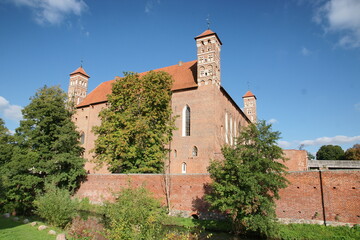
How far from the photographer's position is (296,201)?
14391mm

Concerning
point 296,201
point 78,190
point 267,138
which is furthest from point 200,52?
point 78,190

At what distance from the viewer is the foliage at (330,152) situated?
63466mm

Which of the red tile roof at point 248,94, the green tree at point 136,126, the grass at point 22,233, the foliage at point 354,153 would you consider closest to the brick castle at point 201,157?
the green tree at point 136,126

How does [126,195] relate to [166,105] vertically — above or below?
below

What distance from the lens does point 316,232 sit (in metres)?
12.8

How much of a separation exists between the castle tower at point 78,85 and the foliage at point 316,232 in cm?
2977

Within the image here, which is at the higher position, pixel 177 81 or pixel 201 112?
pixel 177 81

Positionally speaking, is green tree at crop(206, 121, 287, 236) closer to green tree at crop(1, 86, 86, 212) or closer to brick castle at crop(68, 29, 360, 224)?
brick castle at crop(68, 29, 360, 224)

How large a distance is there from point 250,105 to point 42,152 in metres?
30.5

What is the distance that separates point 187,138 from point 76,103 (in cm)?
1868

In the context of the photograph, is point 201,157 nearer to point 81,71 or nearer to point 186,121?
point 186,121

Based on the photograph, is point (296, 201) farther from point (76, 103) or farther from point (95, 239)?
point (76, 103)

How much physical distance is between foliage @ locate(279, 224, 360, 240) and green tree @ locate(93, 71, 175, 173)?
33.2 feet

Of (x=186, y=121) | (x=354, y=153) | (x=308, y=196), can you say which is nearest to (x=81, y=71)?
(x=186, y=121)
